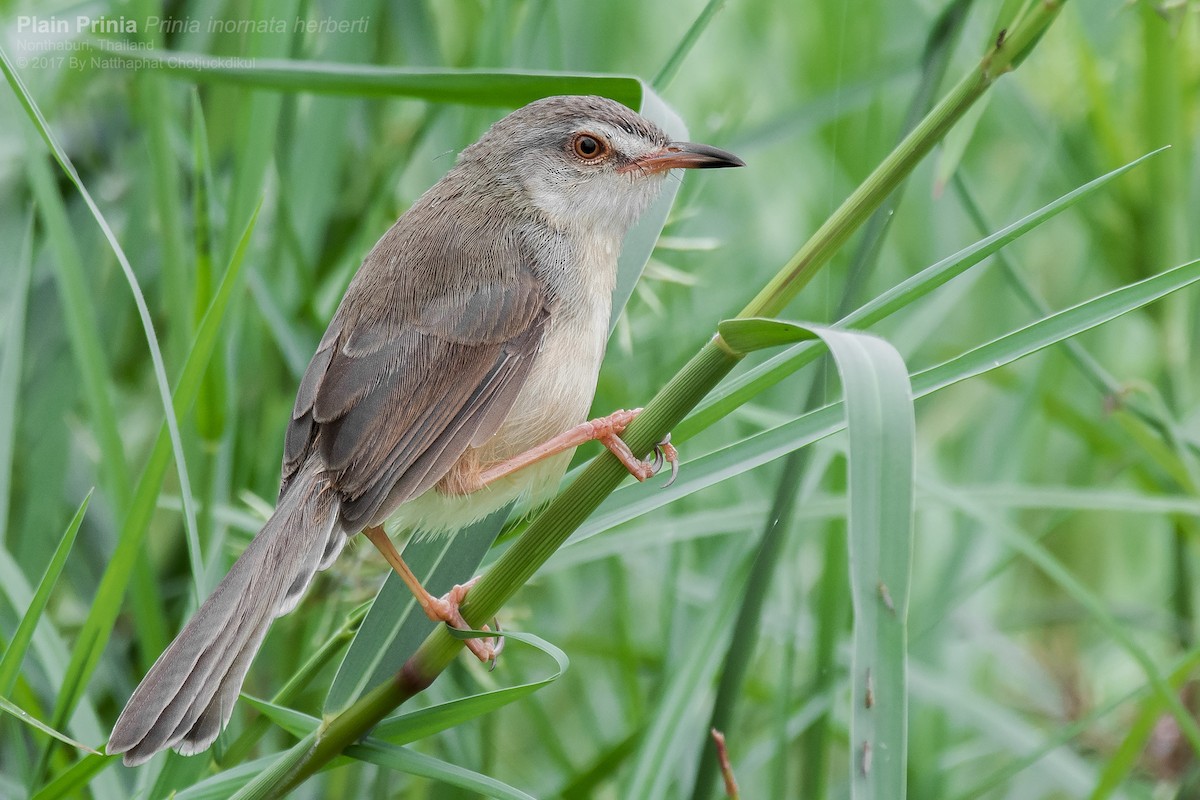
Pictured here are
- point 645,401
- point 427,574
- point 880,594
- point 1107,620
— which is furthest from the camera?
point 645,401

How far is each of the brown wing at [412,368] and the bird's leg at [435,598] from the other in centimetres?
10

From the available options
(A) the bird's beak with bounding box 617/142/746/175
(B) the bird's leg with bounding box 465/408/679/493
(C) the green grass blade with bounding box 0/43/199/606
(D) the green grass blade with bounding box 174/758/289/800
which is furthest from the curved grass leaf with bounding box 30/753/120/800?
(A) the bird's beak with bounding box 617/142/746/175

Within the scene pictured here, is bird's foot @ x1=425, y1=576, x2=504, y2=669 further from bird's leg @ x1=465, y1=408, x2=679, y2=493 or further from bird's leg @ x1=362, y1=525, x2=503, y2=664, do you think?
bird's leg @ x1=465, y1=408, x2=679, y2=493

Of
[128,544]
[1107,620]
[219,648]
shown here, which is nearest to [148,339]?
[128,544]

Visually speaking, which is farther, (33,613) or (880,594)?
(33,613)

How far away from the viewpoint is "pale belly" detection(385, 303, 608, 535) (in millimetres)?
2232

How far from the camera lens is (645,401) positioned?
333cm

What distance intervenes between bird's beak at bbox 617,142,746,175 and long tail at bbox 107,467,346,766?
106cm

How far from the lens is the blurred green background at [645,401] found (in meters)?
2.44

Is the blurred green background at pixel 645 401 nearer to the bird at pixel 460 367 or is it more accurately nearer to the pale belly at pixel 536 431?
the bird at pixel 460 367

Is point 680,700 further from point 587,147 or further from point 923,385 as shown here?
point 587,147

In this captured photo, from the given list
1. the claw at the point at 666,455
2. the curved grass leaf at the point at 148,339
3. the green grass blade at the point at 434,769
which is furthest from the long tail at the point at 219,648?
the claw at the point at 666,455

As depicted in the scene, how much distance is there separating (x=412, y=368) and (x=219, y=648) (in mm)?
692

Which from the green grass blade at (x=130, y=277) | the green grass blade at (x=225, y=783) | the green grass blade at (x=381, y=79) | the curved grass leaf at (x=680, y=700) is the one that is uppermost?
the green grass blade at (x=381, y=79)
